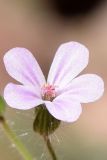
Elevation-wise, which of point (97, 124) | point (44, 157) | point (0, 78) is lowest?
point (97, 124)

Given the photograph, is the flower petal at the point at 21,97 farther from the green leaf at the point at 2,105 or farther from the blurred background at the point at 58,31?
the blurred background at the point at 58,31

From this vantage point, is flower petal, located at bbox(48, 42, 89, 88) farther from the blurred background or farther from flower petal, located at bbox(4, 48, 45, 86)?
the blurred background

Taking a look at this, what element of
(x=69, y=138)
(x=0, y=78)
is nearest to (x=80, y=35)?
(x=0, y=78)

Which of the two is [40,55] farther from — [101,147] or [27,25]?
[101,147]

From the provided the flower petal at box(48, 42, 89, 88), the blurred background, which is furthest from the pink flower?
the blurred background

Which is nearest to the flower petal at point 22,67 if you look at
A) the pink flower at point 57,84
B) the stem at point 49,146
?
the pink flower at point 57,84

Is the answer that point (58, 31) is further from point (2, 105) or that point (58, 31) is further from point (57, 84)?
point (2, 105)

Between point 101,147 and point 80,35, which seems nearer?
point 101,147
